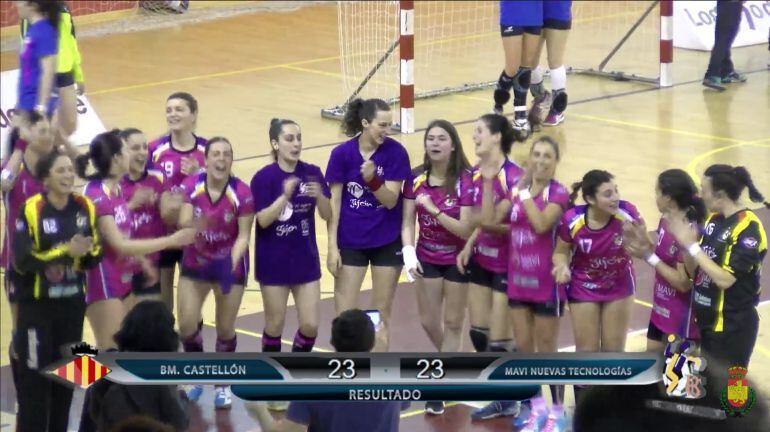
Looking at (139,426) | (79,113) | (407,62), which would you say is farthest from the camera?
(79,113)

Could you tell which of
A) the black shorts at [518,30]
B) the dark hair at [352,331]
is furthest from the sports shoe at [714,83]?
the dark hair at [352,331]

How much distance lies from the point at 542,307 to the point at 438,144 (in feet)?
3.52

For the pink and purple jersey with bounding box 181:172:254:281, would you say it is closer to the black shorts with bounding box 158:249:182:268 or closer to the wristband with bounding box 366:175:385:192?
the black shorts with bounding box 158:249:182:268

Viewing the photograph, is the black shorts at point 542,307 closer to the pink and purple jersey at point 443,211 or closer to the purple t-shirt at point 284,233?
the pink and purple jersey at point 443,211

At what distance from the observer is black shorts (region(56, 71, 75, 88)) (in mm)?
10758

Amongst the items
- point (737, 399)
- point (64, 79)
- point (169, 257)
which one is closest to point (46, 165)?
point (169, 257)

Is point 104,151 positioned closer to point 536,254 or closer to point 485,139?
point 485,139

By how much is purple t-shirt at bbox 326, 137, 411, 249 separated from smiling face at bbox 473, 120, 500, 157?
55cm

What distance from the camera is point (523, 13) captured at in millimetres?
13867

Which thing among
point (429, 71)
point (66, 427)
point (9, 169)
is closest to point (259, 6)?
point (429, 71)

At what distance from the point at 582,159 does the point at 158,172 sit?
20.0 ft

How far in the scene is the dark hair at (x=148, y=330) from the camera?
547cm

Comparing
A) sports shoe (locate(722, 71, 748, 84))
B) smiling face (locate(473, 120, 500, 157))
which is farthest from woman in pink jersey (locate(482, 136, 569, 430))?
sports shoe (locate(722, 71, 748, 84))

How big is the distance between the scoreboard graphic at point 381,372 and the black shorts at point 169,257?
1.04 metres
